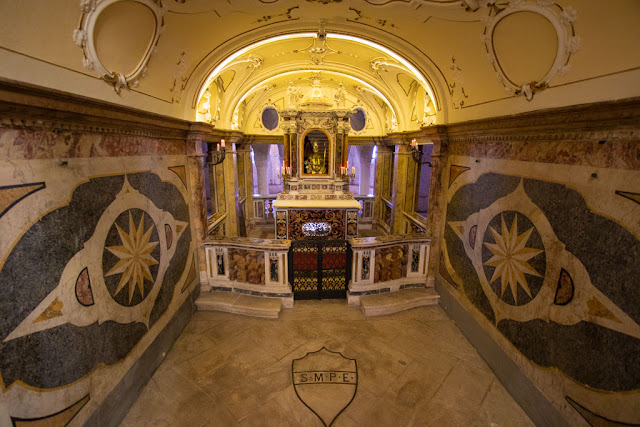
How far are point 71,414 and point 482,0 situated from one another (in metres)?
6.05

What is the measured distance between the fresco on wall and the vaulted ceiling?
3.71 ft

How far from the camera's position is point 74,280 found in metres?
2.71

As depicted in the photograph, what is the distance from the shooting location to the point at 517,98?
3584mm

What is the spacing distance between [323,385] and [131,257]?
2.99m

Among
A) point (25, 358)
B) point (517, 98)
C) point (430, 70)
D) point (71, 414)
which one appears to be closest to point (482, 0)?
point (517, 98)

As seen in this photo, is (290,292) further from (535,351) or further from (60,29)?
(60,29)

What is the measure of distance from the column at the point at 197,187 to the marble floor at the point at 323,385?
1.16 meters

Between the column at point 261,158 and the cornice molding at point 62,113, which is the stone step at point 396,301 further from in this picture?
the column at point 261,158

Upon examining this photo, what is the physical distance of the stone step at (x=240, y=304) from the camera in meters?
5.27

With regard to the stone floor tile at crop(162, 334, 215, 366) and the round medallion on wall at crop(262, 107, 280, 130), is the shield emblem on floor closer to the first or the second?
the stone floor tile at crop(162, 334, 215, 366)

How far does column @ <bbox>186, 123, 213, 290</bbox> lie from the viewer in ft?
17.6

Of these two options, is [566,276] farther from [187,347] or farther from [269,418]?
[187,347]

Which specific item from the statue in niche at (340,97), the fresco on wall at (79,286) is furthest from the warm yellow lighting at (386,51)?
the statue in niche at (340,97)

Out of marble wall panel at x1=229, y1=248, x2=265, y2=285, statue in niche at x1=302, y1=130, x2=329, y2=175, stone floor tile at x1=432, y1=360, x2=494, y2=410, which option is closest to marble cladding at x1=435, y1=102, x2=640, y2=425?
stone floor tile at x1=432, y1=360, x2=494, y2=410
